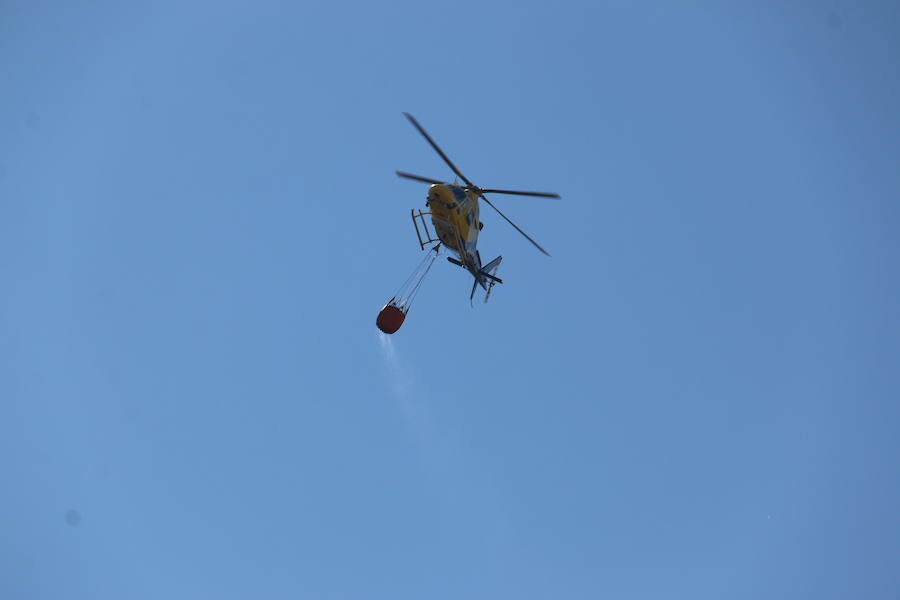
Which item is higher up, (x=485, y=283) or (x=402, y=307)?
(x=485, y=283)

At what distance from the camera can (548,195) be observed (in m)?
36.2

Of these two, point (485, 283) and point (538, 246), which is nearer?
point (538, 246)

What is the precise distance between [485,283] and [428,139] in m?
12.4

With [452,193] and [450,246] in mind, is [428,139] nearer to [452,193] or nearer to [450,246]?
[452,193]

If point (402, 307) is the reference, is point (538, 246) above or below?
above

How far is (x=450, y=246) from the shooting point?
1601 inches

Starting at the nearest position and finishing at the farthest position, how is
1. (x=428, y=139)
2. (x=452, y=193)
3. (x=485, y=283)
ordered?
(x=428, y=139) < (x=452, y=193) < (x=485, y=283)

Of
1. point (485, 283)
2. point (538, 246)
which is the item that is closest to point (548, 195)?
point (538, 246)

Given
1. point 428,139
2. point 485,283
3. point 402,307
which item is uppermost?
point 485,283

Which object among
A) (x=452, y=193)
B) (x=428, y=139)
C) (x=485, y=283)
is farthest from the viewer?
(x=485, y=283)

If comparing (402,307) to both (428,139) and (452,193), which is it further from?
(428,139)

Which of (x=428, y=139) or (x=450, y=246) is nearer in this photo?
(x=428, y=139)

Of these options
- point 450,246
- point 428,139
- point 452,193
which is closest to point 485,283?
point 450,246

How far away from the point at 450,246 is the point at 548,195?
6.94 metres
